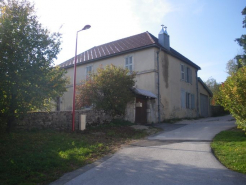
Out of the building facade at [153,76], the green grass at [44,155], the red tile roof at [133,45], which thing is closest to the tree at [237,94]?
the green grass at [44,155]

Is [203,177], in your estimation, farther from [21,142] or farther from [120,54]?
[120,54]

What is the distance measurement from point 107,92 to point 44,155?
777 cm

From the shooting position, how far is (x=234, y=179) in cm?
537

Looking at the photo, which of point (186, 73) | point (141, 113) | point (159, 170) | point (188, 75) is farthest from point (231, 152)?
point (188, 75)

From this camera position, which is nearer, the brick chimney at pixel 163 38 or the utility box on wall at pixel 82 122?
the utility box on wall at pixel 82 122

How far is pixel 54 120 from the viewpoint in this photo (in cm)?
1276

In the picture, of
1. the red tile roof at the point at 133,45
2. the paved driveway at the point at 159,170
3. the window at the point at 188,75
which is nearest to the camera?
the paved driveway at the point at 159,170

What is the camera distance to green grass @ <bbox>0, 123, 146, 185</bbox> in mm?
6047

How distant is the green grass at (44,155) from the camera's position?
605 cm

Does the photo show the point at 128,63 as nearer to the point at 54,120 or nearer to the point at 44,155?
the point at 54,120

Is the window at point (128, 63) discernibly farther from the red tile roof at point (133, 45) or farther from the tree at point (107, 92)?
the tree at point (107, 92)

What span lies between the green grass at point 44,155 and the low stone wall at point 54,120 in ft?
2.60

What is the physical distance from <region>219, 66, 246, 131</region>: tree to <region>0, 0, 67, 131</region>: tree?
6.59 meters

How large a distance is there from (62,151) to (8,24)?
4.80 metres
